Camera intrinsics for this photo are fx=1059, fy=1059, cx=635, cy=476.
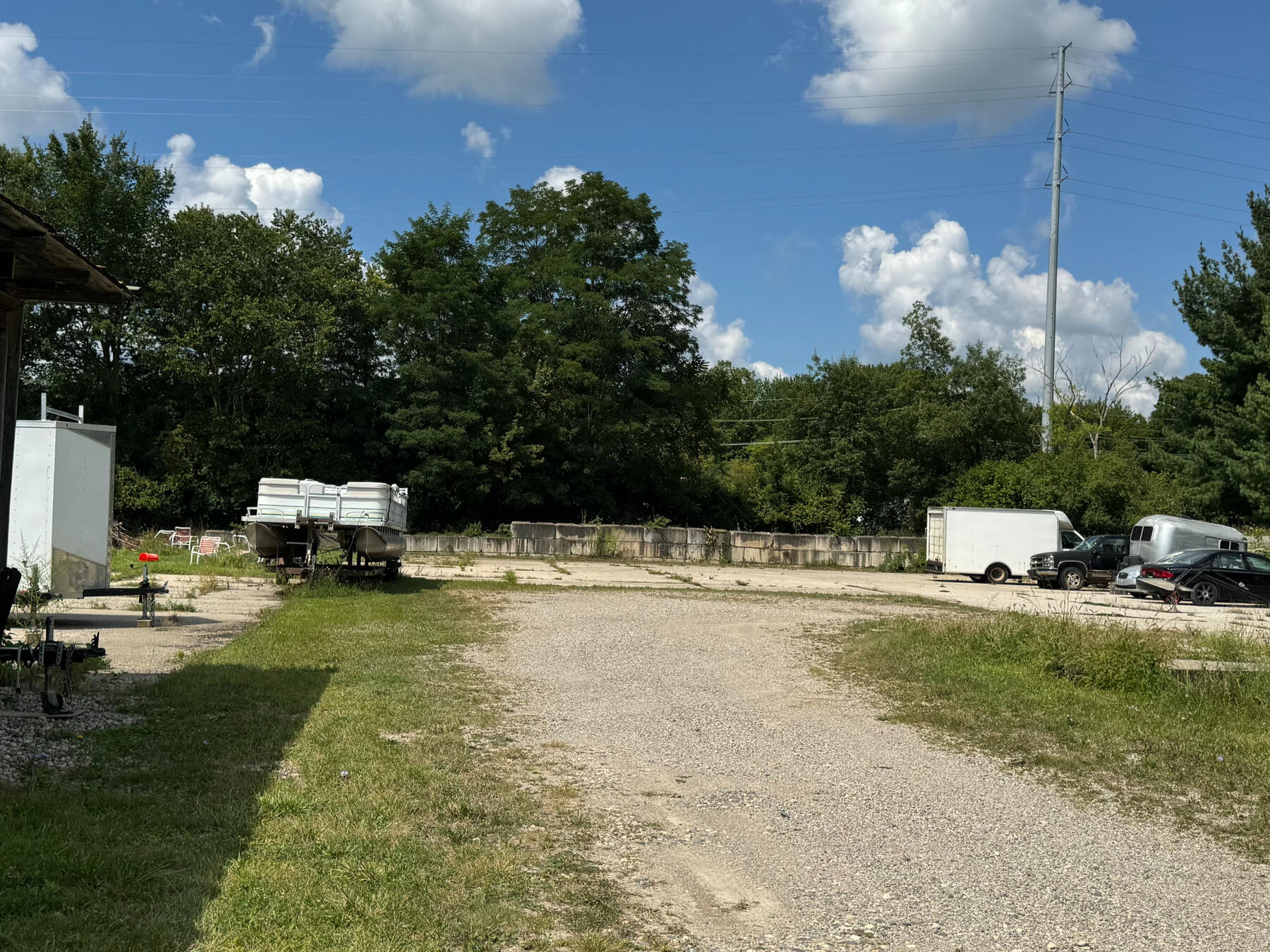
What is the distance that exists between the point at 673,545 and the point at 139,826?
33403 mm

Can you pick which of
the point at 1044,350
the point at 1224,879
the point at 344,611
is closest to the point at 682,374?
the point at 1044,350

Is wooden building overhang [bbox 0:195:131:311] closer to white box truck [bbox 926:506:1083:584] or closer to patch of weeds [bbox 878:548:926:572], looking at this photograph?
white box truck [bbox 926:506:1083:584]

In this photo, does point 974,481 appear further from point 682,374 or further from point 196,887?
point 196,887

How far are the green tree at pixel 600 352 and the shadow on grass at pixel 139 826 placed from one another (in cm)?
3478

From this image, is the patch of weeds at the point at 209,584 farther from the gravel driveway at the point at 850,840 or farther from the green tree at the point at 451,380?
the green tree at the point at 451,380

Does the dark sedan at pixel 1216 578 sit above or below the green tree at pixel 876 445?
below

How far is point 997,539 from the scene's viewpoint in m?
33.0

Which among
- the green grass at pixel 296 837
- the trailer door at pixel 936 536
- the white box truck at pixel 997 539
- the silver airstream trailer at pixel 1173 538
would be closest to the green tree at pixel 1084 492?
the trailer door at pixel 936 536

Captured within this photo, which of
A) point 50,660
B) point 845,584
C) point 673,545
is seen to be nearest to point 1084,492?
point 845,584

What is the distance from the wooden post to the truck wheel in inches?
1128

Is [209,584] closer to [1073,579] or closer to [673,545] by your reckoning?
[673,545]

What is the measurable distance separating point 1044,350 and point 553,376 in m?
22.1

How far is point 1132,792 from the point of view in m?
6.94

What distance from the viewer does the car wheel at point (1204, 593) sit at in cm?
2533
